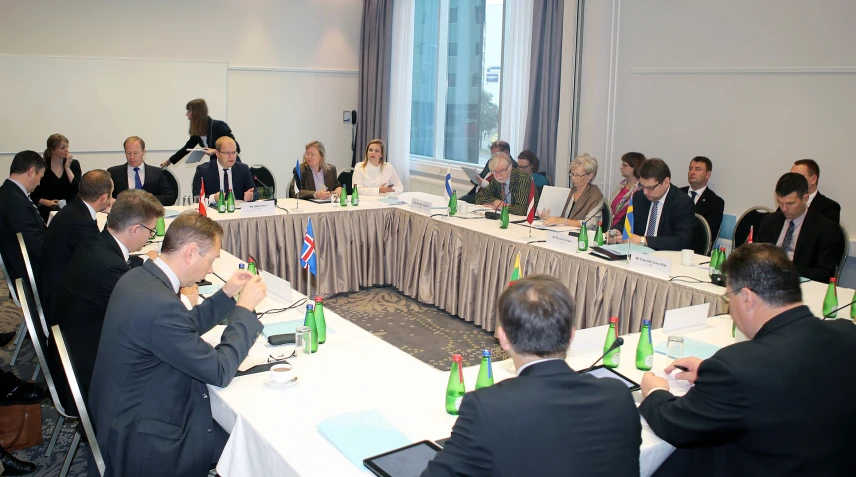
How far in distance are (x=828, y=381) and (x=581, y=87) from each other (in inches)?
202

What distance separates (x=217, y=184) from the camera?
5.89 metres

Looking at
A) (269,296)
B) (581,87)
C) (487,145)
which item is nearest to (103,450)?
(269,296)

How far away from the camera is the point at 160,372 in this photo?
2166 millimetres

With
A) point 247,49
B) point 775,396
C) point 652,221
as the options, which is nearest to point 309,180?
point 247,49

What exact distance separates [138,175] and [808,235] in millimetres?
4935

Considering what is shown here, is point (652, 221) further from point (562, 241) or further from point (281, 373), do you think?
point (281, 373)

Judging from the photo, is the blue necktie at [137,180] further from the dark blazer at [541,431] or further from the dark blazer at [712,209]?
the dark blazer at [541,431]

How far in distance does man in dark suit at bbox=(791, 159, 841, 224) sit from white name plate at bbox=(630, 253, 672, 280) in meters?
1.43

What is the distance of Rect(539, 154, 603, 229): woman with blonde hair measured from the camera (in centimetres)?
516

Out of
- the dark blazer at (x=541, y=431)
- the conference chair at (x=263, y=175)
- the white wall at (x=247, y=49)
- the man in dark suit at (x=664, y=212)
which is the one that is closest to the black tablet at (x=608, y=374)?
the dark blazer at (x=541, y=431)

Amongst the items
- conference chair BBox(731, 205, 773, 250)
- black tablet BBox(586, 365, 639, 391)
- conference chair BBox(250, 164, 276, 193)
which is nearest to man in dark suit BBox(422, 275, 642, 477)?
black tablet BBox(586, 365, 639, 391)

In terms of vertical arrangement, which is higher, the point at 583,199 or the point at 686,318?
the point at 583,199

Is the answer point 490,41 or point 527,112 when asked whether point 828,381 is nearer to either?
point 527,112

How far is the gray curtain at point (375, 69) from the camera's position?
9.04 m
